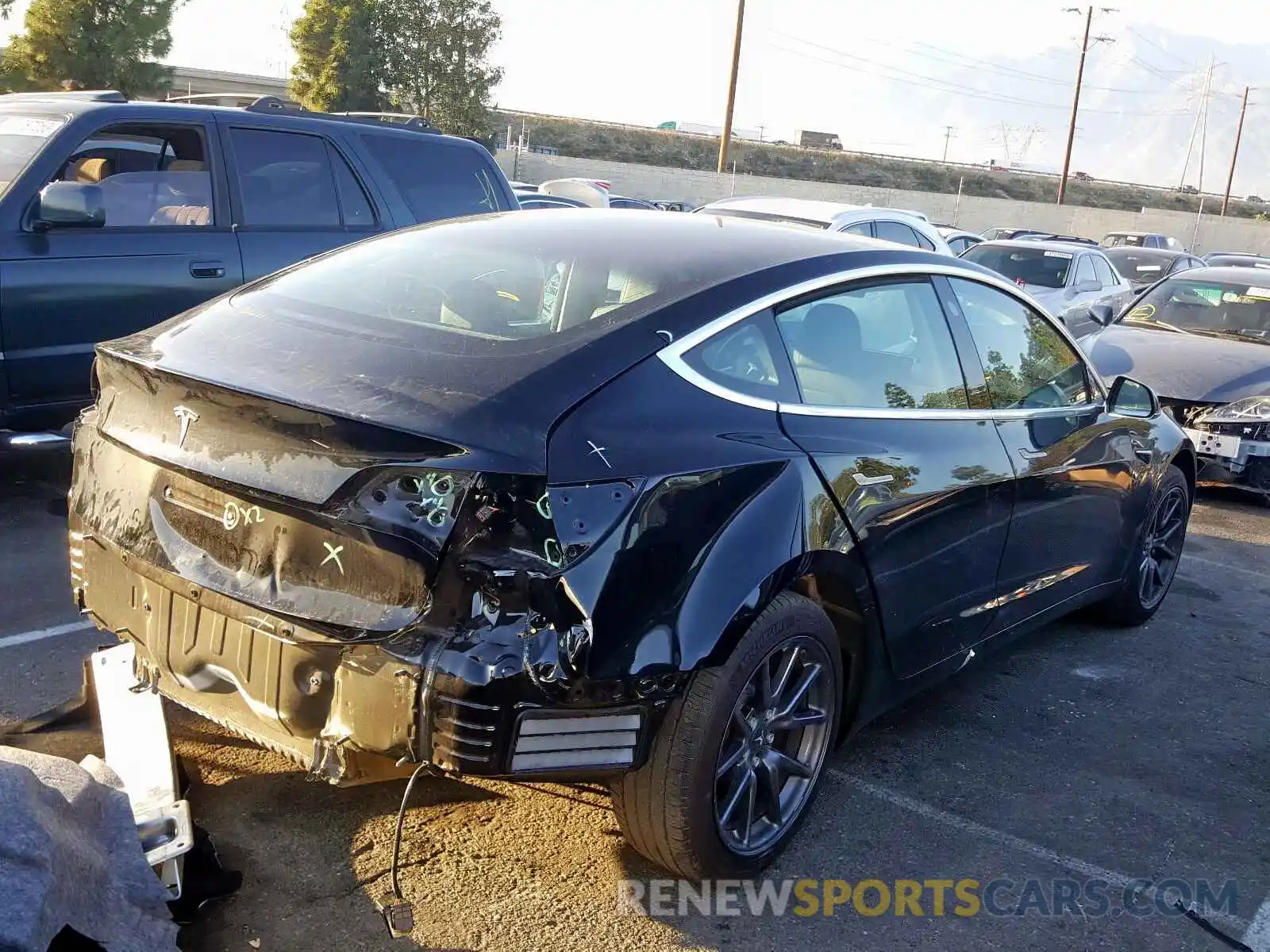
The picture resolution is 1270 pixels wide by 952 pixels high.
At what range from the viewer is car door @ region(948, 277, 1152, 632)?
4105 millimetres

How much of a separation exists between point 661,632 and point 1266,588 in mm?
4991

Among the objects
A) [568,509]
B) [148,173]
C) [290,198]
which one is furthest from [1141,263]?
[568,509]

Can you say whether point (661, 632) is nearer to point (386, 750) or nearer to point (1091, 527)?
point (386, 750)

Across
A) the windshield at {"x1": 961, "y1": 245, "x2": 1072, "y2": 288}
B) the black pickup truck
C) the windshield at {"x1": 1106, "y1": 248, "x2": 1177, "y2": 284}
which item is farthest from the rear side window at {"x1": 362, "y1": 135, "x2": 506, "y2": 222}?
the windshield at {"x1": 1106, "y1": 248, "x2": 1177, "y2": 284}

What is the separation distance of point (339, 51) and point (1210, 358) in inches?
1286

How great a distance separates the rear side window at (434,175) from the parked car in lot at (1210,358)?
4.50m

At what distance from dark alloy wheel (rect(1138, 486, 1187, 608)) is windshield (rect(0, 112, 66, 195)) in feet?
18.0

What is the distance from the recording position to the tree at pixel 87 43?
27141mm

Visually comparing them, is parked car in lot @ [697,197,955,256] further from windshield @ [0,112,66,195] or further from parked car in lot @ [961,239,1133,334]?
windshield @ [0,112,66,195]

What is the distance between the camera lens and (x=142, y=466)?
3.00 meters

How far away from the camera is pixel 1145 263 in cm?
2098

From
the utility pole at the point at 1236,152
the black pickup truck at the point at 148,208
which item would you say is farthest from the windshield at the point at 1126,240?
the utility pole at the point at 1236,152

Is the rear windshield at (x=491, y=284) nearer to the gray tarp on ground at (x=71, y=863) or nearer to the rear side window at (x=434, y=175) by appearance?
the gray tarp on ground at (x=71, y=863)

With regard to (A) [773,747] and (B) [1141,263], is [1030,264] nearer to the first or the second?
(B) [1141,263]
